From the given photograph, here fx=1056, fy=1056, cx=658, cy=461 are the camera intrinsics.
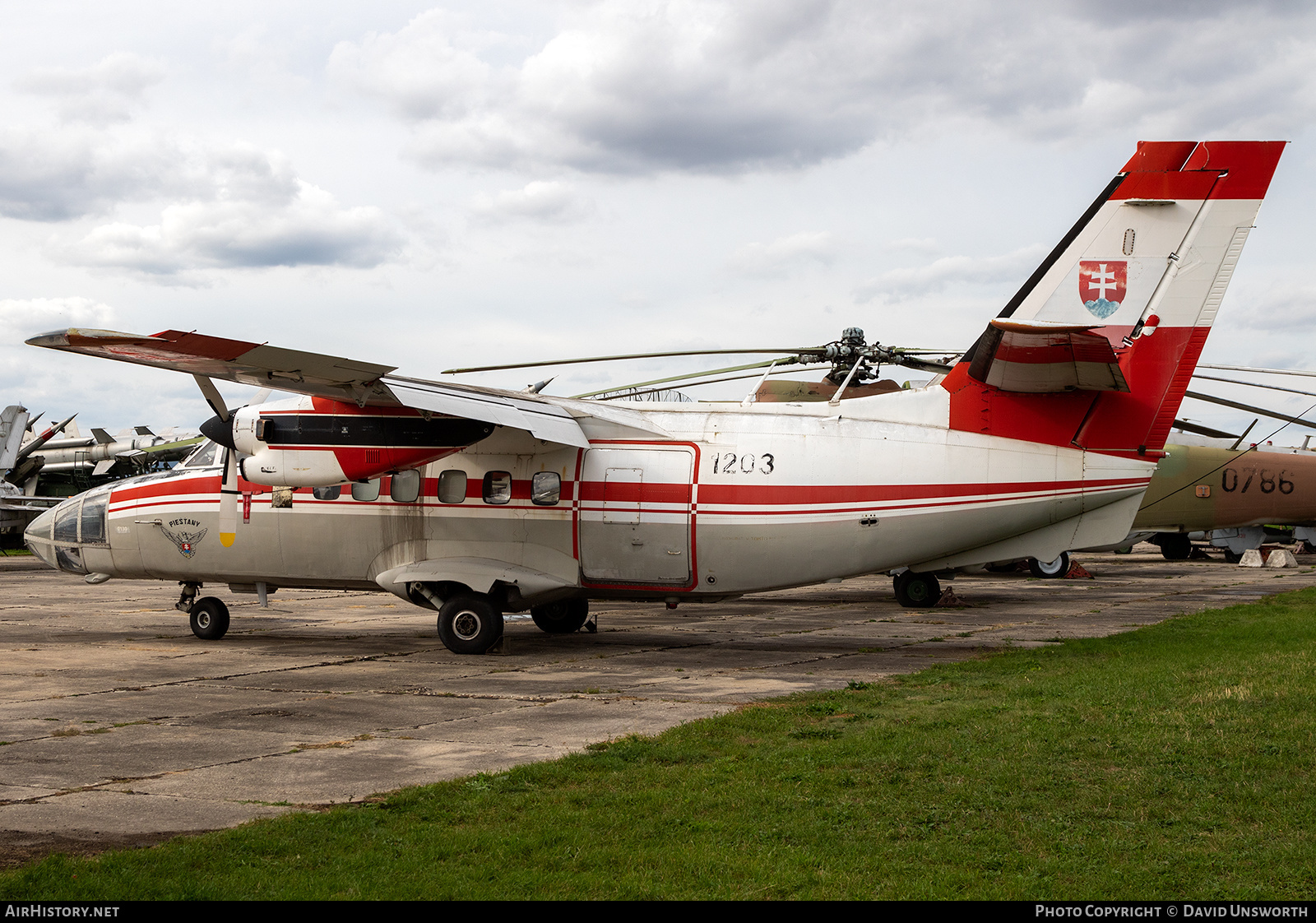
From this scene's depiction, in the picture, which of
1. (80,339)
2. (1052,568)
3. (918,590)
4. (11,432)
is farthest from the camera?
(11,432)

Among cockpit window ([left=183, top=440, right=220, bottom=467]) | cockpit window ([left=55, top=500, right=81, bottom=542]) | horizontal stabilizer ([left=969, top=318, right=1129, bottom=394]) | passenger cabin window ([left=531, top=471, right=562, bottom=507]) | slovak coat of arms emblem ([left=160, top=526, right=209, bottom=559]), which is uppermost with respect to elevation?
horizontal stabilizer ([left=969, top=318, right=1129, bottom=394])

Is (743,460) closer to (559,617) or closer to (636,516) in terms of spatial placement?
(636,516)

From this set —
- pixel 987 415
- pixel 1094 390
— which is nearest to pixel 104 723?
pixel 987 415

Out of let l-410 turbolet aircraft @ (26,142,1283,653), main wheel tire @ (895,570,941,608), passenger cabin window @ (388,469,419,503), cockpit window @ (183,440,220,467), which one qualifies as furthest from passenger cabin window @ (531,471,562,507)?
main wheel tire @ (895,570,941,608)

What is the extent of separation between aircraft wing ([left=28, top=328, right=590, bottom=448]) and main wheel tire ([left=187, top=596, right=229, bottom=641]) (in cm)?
488

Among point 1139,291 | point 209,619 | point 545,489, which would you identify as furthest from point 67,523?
point 1139,291

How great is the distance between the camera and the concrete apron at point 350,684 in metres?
7.72

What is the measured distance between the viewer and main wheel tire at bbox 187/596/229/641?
17375 millimetres

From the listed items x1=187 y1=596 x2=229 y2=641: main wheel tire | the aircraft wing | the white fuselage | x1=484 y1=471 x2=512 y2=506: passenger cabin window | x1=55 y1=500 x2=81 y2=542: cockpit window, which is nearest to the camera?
the aircraft wing

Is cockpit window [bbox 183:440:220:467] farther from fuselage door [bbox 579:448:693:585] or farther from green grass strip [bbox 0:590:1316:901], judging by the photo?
green grass strip [bbox 0:590:1316:901]

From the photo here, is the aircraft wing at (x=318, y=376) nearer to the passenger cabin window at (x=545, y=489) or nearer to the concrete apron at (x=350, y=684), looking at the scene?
the passenger cabin window at (x=545, y=489)

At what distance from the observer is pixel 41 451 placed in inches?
2009

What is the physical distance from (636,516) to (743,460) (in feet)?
5.64

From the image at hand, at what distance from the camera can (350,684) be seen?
504 inches
